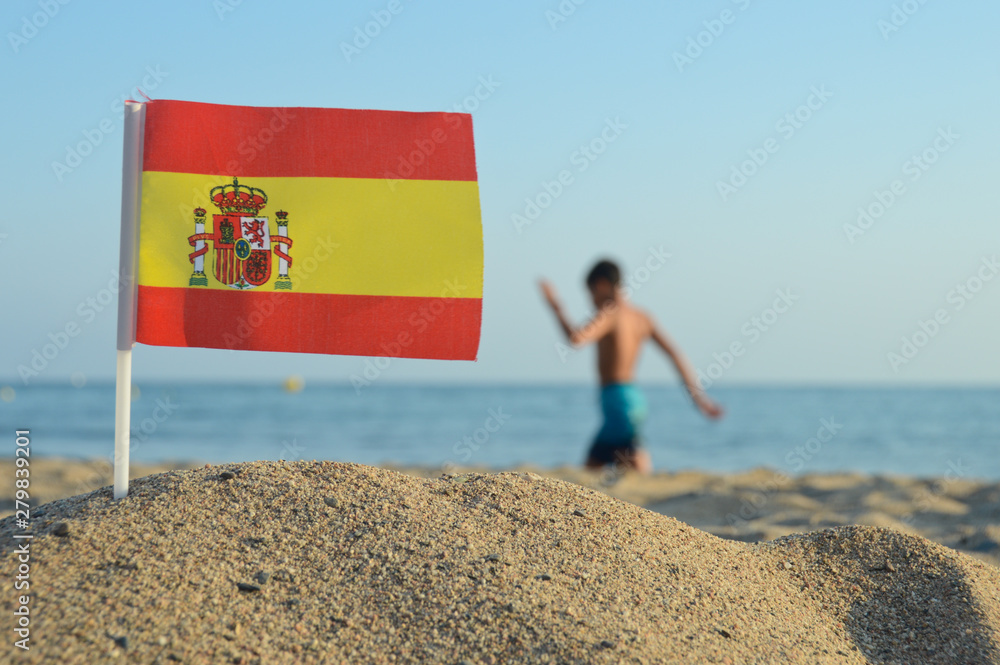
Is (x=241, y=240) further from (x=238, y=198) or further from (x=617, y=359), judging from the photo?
(x=617, y=359)

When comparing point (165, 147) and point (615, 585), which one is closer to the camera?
point (615, 585)

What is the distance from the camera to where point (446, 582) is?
259cm

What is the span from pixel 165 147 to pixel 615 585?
2591 millimetres

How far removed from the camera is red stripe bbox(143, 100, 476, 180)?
10.2ft

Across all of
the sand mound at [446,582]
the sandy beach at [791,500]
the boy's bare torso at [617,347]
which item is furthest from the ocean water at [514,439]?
the sand mound at [446,582]

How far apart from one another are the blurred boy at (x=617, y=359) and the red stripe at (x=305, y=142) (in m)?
3.51

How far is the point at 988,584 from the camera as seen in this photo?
3371mm

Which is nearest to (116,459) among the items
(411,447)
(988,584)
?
(988,584)

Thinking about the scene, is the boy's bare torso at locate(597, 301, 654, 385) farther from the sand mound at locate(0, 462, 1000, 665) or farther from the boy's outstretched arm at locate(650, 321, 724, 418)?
the sand mound at locate(0, 462, 1000, 665)

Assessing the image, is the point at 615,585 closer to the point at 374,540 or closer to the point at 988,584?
the point at 374,540

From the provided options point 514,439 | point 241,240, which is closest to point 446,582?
point 241,240

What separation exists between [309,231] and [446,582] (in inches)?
61.9

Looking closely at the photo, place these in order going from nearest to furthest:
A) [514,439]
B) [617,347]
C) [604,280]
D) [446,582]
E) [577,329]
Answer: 1. [446,582]
2. [577,329]
3. [604,280]
4. [617,347]
5. [514,439]

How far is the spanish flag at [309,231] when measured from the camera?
308 cm
